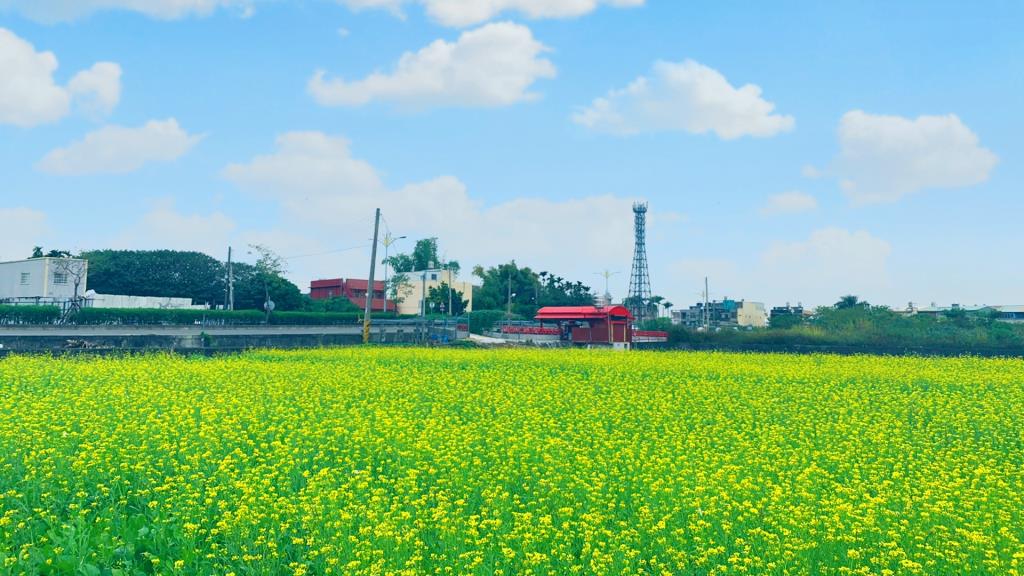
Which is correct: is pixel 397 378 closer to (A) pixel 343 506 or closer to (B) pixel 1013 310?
(A) pixel 343 506

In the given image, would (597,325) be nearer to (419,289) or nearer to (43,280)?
(43,280)

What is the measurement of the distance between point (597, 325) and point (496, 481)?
129 feet

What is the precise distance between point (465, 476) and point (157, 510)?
3.85 m

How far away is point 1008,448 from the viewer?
43.2 ft

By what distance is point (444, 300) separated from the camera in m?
88.1

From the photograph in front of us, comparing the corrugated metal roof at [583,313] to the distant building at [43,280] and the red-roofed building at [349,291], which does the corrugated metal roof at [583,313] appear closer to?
the distant building at [43,280]

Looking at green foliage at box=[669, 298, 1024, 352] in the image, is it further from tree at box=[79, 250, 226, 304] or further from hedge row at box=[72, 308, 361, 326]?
tree at box=[79, 250, 226, 304]

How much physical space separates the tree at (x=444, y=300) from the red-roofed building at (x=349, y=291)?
10.7m

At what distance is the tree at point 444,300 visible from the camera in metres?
88.4

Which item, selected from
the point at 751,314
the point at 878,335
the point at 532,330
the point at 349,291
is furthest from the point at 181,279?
the point at 751,314

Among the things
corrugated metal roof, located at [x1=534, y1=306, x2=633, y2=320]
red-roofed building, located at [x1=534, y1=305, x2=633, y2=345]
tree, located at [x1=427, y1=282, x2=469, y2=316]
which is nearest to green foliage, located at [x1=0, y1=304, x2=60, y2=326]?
corrugated metal roof, located at [x1=534, y1=306, x2=633, y2=320]

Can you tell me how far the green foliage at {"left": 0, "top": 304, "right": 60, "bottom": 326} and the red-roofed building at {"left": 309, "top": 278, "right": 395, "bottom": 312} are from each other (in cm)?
4972

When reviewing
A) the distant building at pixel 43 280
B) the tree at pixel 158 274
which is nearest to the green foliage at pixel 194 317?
the distant building at pixel 43 280

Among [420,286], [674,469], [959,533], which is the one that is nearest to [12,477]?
[674,469]
